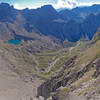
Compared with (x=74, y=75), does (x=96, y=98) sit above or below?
above

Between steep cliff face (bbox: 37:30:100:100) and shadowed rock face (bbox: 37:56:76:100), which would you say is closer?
steep cliff face (bbox: 37:30:100:100)

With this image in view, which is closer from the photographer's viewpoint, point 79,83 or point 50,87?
point 79,83

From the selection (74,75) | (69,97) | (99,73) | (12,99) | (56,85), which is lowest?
(12,99)

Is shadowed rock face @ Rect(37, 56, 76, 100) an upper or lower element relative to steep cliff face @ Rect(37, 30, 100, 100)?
lower

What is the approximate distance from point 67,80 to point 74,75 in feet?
20.6

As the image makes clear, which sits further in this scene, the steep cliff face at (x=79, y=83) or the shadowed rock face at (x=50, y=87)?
the shadowed rock face at (x=50, y=87)

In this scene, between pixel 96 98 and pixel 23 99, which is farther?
pixel 23 99

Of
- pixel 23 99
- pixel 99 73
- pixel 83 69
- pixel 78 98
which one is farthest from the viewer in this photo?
pixel 23 99

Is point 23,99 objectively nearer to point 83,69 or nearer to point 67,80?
point 67,80

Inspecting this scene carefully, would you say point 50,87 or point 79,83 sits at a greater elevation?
point 79,83

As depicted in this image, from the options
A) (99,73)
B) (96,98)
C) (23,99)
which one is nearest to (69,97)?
(96,98)

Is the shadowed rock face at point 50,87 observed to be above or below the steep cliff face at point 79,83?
below

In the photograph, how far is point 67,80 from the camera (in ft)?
422

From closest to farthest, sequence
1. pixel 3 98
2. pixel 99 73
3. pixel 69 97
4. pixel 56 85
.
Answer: pixel 69 97 → pixel 99 73 → pixel 56 85 → pixel 3 98
